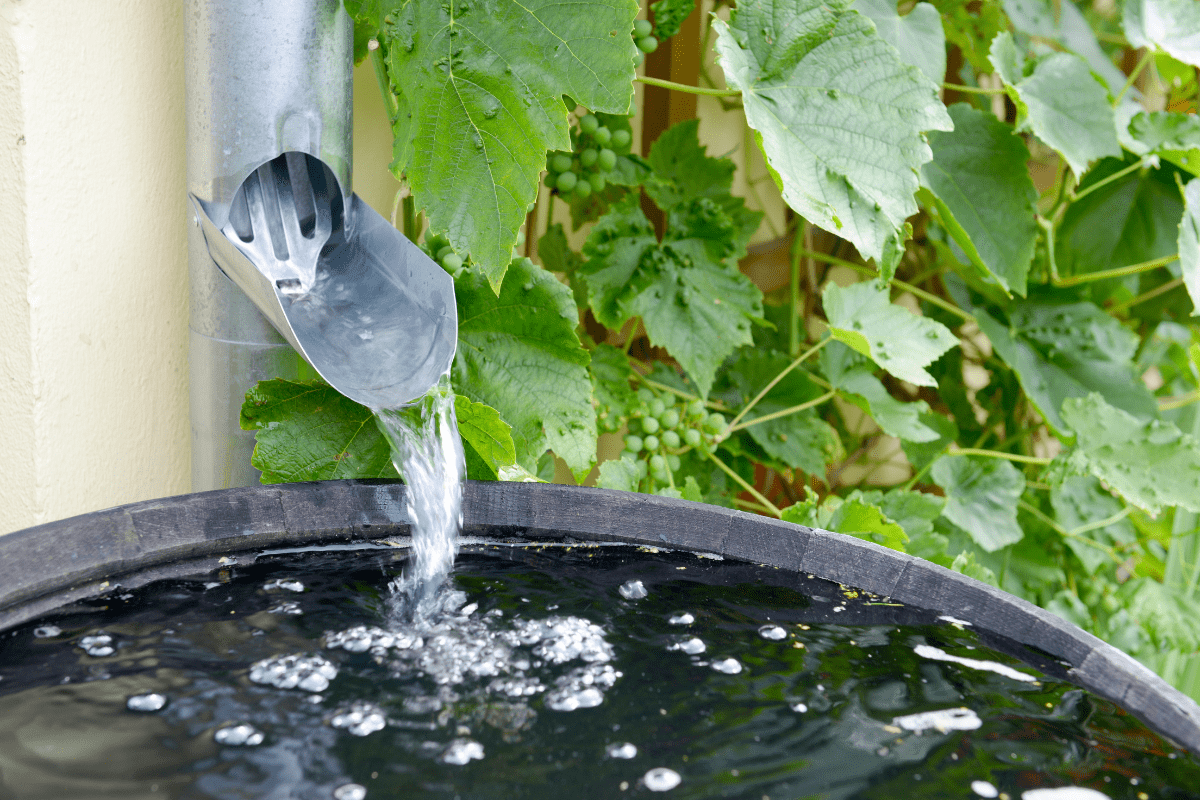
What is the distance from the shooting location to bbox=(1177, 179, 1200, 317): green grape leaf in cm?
116

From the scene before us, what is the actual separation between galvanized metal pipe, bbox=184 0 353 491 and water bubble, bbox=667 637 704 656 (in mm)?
463

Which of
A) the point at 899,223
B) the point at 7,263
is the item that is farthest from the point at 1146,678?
the point at 7,263

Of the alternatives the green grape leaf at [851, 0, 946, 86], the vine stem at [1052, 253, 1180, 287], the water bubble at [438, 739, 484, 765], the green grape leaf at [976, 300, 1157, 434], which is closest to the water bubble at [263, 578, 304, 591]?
the water bubble at [438, 739, 484, 765]

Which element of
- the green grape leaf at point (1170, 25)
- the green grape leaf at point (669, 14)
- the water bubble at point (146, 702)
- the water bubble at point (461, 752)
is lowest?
the water bubble at point (461, 752)

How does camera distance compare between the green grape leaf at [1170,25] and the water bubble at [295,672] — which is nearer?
the water bubble at [295,672]

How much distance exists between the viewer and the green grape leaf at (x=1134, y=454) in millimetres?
1222

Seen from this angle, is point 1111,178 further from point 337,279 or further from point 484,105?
point 337,279

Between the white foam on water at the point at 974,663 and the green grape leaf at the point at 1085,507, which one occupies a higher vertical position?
the white foam on water at the point at 974,663

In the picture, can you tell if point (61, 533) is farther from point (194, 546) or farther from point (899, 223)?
point (899, 223)

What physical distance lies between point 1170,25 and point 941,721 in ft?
4.01

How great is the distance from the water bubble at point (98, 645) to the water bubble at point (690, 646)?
358 mm

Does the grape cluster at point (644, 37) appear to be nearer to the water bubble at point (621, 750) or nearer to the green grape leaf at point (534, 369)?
the green grape leaf at point (534, 369)

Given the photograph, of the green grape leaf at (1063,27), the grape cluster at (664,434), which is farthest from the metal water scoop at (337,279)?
the green grape leaf at (1063,27)

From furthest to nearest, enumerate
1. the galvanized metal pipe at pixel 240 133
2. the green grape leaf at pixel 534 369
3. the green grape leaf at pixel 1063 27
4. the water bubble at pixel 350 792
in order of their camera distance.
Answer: the green grape leaf at pixel 1063 27 < the green grape leaf at pixel 534 369 < the galvanized metal pipe at pixel 240 133 < the water bubble at pixel 350 792
